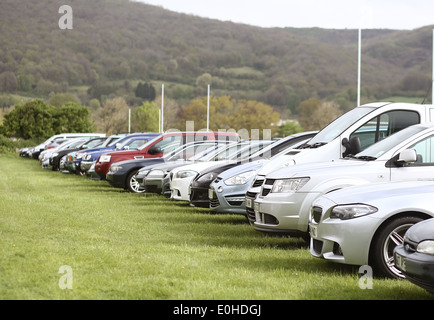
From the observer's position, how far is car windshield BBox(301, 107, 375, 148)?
1152cm

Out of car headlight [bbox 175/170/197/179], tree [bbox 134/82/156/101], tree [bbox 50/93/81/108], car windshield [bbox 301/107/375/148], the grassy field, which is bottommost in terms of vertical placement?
the grassy field

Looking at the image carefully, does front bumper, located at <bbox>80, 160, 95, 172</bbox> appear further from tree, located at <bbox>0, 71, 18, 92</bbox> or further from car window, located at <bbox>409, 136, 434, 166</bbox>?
tree, located at <bbox>0, 71, 18, 92</bbox>

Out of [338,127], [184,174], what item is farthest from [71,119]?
[338,127]

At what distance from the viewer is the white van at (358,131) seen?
11289 millimetres

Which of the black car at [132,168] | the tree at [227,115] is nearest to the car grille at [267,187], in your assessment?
the black car at [132,168]

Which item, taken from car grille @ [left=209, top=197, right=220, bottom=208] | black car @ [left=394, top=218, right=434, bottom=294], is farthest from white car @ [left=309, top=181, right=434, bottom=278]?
car grille @ [left=209, top=197, right=220, bottom=208]

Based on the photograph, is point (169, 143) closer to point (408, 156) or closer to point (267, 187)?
point (267, 187)

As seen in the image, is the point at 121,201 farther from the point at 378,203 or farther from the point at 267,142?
the point at 378,203

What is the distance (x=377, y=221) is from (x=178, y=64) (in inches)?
7223

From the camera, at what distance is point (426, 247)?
611cm

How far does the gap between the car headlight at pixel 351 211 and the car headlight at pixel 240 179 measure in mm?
5234

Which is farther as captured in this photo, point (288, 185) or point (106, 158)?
point (106, 158)

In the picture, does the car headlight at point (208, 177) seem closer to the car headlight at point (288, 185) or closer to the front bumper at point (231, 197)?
the front bumper at point (231, 197)

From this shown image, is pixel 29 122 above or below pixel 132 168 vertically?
above
